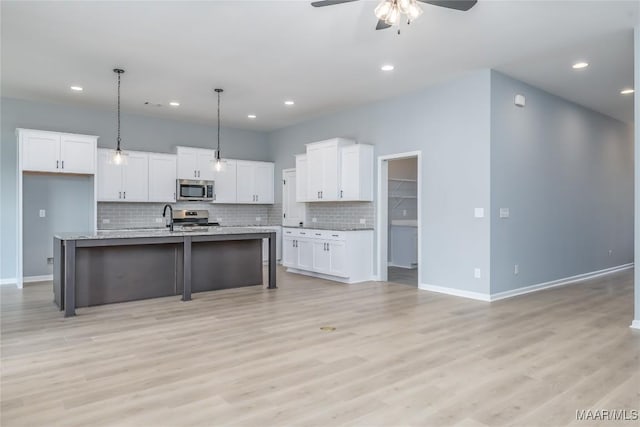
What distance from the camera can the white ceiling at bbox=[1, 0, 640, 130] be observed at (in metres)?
3.70

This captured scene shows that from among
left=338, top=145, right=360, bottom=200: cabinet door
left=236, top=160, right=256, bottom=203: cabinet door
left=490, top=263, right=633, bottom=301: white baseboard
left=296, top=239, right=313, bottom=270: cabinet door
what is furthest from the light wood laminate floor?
left=236, top=160, right=256, bottom=203: cabinet door

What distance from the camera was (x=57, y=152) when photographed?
6.39 m

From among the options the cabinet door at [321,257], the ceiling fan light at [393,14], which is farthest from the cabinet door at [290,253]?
the ceiling fan light at [393,14]

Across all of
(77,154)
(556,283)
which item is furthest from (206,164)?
(556,283)

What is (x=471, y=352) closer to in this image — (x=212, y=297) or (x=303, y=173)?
(x=212, y=297)

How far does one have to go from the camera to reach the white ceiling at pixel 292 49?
3.70m

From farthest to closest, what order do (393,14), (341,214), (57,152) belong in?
(341,214) → (57,152) → (393,14)

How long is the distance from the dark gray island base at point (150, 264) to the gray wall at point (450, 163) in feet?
7.79

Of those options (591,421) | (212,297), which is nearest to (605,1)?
(591,421)

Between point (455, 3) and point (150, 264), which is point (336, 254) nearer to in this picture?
point (150, 264)

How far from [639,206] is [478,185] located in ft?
5.72

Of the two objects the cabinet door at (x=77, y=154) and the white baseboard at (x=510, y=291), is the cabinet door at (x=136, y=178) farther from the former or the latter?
the white baseboard at (x=510, y=291)

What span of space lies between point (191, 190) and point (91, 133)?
6.42ft

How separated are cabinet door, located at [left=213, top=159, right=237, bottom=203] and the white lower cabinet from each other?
78.7 inches
